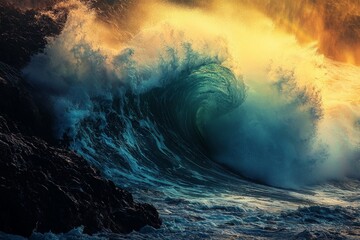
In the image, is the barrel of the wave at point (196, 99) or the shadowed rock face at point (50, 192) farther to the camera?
the barrel of the wave at point (196, 99)

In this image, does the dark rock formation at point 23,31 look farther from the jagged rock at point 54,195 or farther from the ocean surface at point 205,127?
the jagged rock at point 54,195

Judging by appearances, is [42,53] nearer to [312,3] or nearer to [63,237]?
[63,237]

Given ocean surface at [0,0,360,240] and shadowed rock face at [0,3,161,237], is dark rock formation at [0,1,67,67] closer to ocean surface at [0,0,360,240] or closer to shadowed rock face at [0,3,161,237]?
ocean surface at [0,0,360,240]

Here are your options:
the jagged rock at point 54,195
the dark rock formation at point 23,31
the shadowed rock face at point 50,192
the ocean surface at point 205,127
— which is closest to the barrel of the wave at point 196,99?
the ocean surface at point 205,127

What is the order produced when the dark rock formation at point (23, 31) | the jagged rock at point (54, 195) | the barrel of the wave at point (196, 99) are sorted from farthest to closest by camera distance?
the barrel of the wave at point (196, 99)
the dark rock formation at point (23, 31)
the jagged rock at point (54, 195)

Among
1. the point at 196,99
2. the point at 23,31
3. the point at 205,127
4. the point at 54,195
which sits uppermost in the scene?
the point at 196,99

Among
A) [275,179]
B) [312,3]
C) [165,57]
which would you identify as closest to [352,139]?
[275,179]

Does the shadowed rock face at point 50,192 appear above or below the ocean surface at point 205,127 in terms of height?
below

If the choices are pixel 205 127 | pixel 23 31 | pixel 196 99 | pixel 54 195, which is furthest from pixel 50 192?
pixel 196 99

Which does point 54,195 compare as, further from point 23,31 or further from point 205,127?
point 205,127

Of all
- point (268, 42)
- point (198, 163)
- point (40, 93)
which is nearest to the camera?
point (40, 93)

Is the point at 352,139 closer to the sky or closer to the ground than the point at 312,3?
closer to the ground
